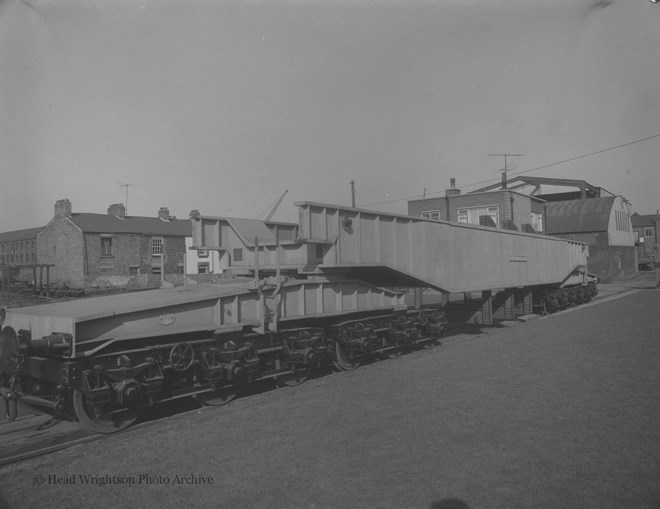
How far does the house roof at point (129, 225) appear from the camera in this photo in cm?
3953

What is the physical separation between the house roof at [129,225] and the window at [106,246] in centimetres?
61

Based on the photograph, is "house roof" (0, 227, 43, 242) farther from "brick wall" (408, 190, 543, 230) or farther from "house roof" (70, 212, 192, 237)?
"brick wall" (408, 190, 543, 230)

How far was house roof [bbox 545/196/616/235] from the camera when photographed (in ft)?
150

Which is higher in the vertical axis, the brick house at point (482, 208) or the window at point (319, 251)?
the brick house at point (482, 208)

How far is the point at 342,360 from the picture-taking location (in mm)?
9492

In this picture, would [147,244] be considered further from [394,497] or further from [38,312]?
[394,497]

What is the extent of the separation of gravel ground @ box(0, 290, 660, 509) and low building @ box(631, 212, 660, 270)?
40.7 m

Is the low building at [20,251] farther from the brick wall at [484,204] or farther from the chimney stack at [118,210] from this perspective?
the brick wall at [484,204]

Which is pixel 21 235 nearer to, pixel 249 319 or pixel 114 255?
pixel 114 255

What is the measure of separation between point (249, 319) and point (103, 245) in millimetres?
35146

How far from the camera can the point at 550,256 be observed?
62.1 feet

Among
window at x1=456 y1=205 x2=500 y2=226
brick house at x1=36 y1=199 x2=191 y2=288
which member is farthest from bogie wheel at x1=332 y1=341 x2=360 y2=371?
brick house at x1=36 y1=199 x2=191 y2=288

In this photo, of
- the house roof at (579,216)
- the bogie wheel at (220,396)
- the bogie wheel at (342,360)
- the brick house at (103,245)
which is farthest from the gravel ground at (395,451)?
the house roof at (579,216)

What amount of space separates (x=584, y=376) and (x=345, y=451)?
4777 mm
